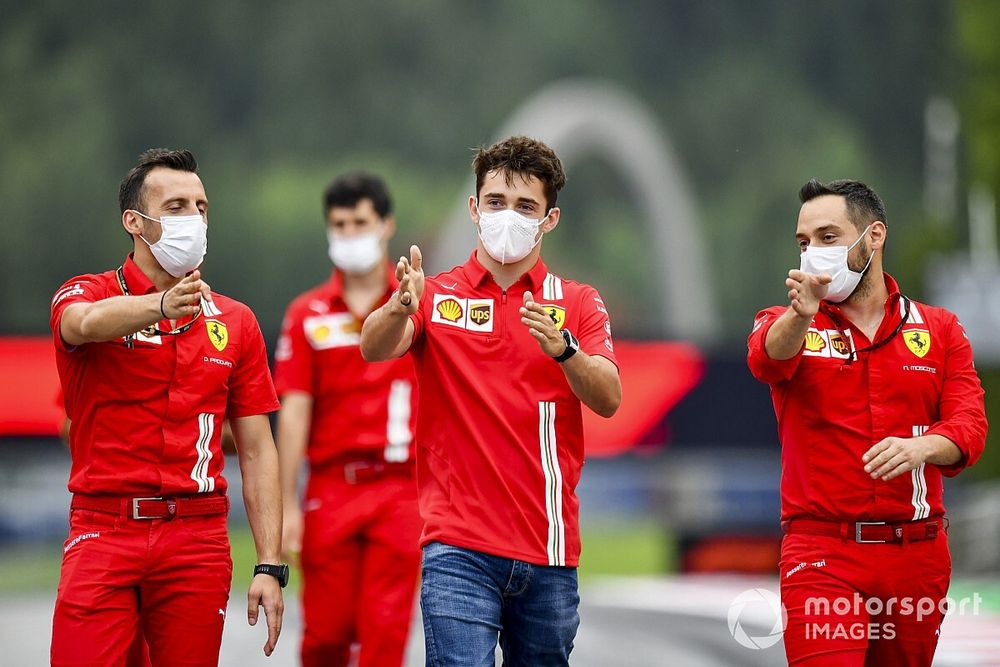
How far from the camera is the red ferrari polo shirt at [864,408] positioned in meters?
5.28

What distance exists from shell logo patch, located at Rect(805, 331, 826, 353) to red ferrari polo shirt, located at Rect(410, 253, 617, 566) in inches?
31.2

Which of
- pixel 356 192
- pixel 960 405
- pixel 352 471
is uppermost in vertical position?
pixel 356 192

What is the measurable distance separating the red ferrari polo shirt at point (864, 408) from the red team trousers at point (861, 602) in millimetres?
147

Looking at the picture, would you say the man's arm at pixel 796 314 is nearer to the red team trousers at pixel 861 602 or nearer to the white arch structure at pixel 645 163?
the red team trousers at pixel 861 602

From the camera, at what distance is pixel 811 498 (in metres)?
5.32

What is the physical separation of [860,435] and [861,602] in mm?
610

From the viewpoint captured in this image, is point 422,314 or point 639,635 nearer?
point 422,314

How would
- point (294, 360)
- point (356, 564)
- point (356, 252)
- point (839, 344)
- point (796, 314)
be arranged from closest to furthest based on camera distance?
point (796, 314)
point (839, 344)
point (356, 564)
point (294, 360)
point (356, 252)

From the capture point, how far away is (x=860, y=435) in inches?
210

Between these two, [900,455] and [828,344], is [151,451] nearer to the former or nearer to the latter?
[828,344]

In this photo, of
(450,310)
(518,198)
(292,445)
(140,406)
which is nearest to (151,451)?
(140,406)

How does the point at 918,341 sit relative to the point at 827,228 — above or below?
below

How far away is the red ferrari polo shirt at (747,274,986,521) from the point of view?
528 centimetres
